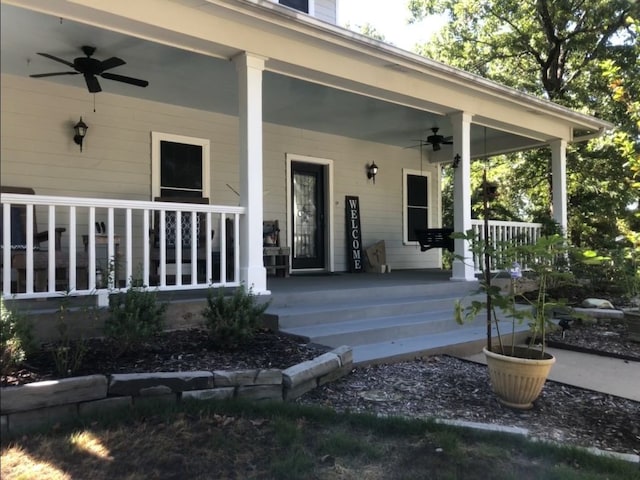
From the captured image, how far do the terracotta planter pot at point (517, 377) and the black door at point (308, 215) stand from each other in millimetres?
4913

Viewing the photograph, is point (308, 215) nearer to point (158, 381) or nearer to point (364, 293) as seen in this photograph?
point (364, 293)

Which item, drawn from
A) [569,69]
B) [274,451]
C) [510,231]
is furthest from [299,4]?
[569,69]

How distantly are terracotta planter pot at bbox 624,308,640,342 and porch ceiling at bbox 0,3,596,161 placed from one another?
3109mm

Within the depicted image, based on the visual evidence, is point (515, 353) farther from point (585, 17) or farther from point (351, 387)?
point (585, 17)

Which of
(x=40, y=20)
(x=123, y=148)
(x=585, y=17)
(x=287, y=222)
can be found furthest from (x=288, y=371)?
(x=585, y=17)

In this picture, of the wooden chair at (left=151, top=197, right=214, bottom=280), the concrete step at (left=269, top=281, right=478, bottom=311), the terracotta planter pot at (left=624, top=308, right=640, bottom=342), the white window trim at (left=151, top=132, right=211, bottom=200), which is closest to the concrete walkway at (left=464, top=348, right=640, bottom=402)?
the terracotta planter pot at (left=624, top=308, right=640, bottom=342)

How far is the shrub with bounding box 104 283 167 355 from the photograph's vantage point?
3.13m

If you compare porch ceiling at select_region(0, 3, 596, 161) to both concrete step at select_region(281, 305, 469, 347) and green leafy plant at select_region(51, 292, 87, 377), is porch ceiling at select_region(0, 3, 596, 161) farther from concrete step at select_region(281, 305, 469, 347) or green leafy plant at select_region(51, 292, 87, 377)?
concrete step at select_region(281, 305, 469, 347)

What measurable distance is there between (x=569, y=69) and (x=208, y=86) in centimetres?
965

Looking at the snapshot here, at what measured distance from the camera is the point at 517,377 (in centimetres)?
301

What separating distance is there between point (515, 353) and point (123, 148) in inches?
198

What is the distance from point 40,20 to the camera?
3934 mm

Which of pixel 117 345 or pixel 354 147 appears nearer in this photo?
pixel 117 345

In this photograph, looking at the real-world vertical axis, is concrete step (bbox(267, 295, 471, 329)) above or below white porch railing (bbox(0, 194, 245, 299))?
below
